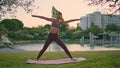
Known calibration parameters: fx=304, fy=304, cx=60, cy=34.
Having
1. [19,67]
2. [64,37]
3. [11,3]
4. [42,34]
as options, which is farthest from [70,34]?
[19,67]

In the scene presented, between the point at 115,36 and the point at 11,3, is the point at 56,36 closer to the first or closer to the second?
the point at 11,3

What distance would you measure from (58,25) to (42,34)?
4536 centimetres

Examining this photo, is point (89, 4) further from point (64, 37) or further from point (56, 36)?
point (64, 37)

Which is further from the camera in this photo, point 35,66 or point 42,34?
point 42,34

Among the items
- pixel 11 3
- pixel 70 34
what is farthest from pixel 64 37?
pixel 11 3

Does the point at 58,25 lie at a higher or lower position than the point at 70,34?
higher

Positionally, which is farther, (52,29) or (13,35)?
(13,35)

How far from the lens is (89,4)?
51.4 ft

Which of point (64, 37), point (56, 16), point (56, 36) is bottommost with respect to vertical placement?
point (64, 37)

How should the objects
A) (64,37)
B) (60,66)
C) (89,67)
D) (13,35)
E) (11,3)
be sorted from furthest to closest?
(64,37) < (13,35) < (11,3) < (60,66) < (89,67)

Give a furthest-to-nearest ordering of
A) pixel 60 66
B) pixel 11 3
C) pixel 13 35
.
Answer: pixel 13 35, pixel 11 3, pixel 60 66

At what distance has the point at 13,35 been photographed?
56688 millimetres

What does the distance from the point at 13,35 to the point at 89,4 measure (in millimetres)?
42319

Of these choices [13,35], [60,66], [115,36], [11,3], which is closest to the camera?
[60,66]
